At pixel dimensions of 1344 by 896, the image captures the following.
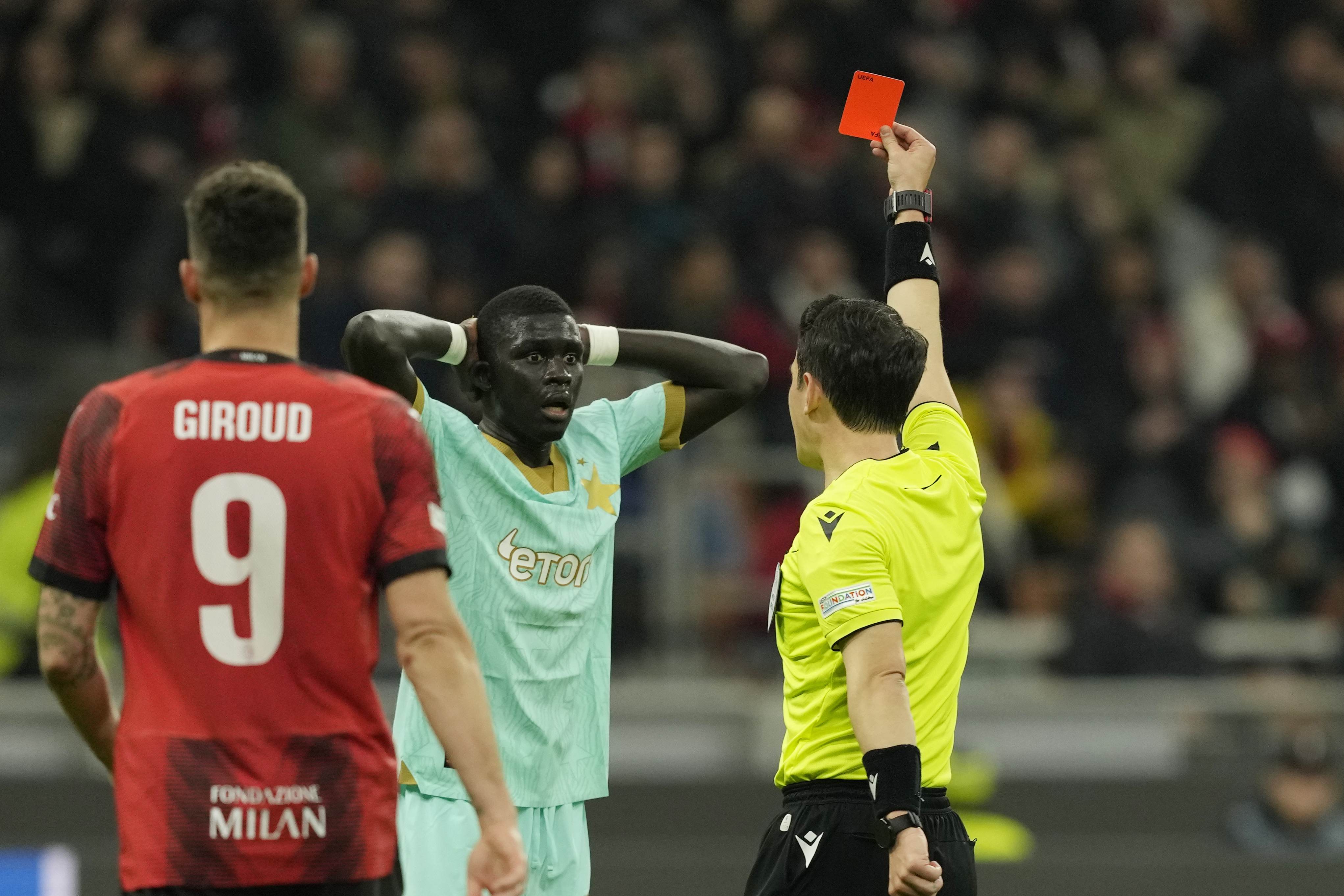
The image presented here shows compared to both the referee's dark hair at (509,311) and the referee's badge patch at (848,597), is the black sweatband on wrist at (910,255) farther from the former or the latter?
the referee's badge patch at (848,597)

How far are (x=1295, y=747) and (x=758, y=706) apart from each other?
2517mm

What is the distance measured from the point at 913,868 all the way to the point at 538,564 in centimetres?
126

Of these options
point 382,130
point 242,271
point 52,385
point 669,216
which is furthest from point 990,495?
point 242,271

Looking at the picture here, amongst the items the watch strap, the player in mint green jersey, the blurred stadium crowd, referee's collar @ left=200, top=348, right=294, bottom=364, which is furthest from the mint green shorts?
the blurred stadium crowd

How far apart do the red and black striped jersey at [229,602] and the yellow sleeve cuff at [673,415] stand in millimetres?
1846

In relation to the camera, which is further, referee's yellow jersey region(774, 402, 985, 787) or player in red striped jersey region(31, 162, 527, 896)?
referee's yellow jersey region(774, 402, 985, 787)

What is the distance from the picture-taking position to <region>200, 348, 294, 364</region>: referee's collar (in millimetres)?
3320

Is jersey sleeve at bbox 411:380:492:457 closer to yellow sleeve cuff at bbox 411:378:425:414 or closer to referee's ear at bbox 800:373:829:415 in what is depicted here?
yellow sleeve cuff at bbox 411:378:425:414

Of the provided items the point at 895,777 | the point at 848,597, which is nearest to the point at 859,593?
the point at 848,597

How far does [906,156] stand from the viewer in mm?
4824

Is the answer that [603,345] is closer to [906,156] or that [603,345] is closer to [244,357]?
[906,156]

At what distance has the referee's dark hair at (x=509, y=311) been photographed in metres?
4.57

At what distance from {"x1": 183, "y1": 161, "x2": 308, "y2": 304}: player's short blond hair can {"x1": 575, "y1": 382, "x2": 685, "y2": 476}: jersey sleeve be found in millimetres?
1646

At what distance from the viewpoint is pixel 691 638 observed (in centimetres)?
888
